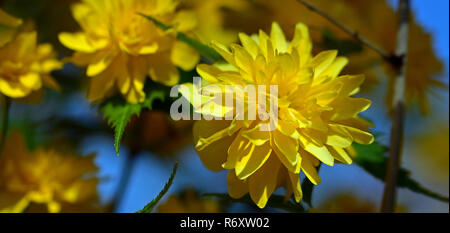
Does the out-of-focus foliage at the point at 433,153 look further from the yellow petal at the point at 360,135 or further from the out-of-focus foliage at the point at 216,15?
the yellow petal at the point at 360,135

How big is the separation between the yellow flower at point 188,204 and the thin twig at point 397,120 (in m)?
0.38

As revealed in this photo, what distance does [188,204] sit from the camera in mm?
927

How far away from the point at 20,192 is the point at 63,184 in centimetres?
7

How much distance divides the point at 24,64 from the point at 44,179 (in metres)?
0.20

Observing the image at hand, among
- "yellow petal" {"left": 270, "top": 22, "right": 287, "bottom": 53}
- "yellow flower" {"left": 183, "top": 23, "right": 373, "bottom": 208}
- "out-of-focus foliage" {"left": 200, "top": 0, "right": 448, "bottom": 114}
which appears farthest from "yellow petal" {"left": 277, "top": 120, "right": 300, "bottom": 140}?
"out-of-focus foliage" {"left": 200, "top": 0, "right": 448, "bottom": 114}

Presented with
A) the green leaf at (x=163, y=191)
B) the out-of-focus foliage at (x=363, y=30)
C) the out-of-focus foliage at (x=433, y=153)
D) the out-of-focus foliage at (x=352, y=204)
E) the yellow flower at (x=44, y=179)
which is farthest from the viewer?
the out-of-focus foliage at (x=433, y=153)

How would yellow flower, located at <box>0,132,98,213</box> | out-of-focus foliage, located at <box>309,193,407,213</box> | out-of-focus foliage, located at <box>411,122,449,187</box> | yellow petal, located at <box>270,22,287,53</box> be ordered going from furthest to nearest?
out-of-focus foliage, located at <box>411,122,449,187</box> → out-of-focus foliage, located at <box>309,193,407,213</box> → yellow flower, located at <box>0,132,98,213</box> → yellow petal, located at <box>270,22,287,53</box>

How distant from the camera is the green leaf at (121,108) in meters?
0.57

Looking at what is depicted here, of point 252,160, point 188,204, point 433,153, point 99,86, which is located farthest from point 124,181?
point 433,153

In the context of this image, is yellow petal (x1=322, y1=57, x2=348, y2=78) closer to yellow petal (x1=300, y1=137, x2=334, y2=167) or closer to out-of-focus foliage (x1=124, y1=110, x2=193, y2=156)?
yellow petal (x1=300, y1=137, x2=334, y2=167)

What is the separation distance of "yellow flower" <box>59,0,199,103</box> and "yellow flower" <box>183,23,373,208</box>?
0.42 feet

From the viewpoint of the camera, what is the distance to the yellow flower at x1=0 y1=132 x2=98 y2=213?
72 cm

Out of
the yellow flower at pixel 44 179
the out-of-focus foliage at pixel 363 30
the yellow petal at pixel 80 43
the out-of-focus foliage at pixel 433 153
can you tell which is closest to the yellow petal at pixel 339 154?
the out-of-focus foliage at pixel 363 30

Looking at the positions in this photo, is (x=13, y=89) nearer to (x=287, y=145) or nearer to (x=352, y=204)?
(x=287, y=145)
